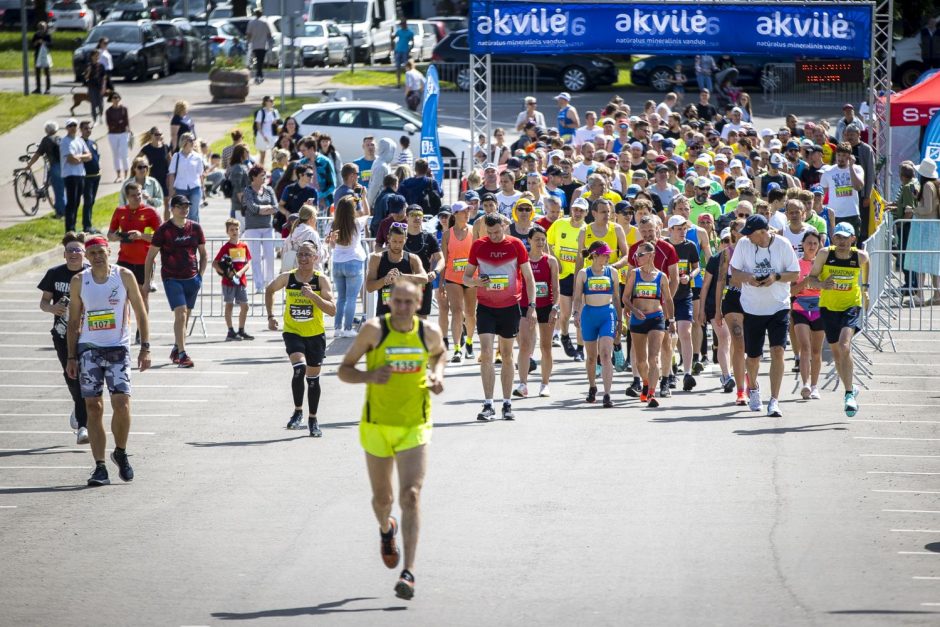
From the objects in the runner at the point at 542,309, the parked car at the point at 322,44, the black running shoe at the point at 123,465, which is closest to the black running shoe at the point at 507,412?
the runner at the point at 542,309

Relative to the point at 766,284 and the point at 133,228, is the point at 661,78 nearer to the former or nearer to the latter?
the point at 133,228

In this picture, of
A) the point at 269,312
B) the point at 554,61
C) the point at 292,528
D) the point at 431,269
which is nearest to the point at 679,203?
the point at 431,269

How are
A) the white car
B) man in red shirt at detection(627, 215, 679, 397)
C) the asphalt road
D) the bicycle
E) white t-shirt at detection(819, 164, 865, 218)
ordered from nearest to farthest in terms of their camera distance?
the asphalt road < man in red shirt at detection(627, 215, 679, 397) < white t-shirt at detection(819, 164, 865, 218) < the bicycle < the white car

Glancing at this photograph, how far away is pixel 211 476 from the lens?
38.7 ft

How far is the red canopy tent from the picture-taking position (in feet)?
79.8

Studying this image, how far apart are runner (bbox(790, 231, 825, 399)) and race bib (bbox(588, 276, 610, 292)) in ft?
6.05

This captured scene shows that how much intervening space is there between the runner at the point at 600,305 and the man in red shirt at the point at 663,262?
310mm

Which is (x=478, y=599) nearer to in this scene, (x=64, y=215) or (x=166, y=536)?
(x=166, y=536)

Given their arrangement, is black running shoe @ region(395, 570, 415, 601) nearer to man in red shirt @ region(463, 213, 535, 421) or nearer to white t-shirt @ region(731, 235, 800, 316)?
man in red shirt @ region(463, 213, 535, 421)

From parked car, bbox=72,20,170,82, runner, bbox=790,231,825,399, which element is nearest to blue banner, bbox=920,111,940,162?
runner, bbox=790,231,825,399

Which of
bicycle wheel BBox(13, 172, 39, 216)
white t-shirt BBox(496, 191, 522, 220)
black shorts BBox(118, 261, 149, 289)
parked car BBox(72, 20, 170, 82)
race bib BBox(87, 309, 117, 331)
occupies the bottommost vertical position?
race bib BBox(87, 309, 117, 331)

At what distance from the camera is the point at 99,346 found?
11492 mm

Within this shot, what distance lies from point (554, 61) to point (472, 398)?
27657 mm

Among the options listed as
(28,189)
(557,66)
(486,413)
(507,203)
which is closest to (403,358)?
(486,413)
